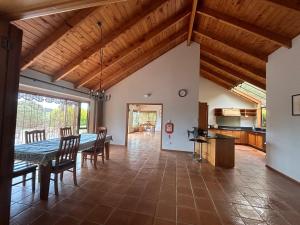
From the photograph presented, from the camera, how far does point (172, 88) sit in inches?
256

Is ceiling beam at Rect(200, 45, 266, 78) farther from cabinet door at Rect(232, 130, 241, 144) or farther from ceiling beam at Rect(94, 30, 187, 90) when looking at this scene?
cabinet door at Rect(232, 130, 241, 144)

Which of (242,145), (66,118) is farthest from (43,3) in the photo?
(242,145)

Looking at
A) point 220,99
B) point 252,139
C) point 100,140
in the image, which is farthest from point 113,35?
point 252,139

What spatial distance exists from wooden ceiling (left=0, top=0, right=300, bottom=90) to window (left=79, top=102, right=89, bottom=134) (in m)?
1.33

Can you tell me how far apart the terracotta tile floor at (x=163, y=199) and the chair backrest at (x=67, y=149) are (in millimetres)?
531

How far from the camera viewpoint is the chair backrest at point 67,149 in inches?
105

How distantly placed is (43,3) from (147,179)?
3.15m

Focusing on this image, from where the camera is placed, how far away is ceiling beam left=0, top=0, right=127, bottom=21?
1.28 m

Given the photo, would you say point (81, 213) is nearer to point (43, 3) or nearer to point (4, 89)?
point (4, 89)

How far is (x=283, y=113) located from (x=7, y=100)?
4996 mm

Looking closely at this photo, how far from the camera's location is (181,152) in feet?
20.4

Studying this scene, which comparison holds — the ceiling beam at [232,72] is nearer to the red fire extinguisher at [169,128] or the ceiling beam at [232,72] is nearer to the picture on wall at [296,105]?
the picture on wall at [296,105]

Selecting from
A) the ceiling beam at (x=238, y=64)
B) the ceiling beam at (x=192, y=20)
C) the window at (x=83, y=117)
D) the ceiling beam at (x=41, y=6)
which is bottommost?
the window at (x=83, y=117)

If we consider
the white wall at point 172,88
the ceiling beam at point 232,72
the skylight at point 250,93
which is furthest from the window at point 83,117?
the skylight at point 250,93
